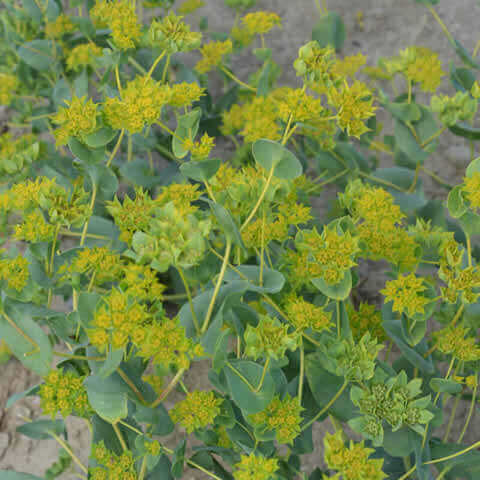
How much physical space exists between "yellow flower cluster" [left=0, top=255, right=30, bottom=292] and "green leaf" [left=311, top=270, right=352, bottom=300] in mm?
371

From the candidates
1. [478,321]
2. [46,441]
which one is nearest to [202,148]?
[478,321]

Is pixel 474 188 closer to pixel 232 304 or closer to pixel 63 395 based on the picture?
pixel 232 304

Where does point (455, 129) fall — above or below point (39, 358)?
above

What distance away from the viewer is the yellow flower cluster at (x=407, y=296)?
0.72 metres

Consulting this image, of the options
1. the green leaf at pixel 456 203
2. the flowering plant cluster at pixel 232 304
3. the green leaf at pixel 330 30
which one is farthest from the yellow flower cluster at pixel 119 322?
the green leaf at pixel 330 30

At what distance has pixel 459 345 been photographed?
0.76m

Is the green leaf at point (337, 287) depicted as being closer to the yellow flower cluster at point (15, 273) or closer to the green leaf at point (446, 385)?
the green leaf at point (446, 385)

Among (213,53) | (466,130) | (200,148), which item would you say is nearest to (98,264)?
(200,148)

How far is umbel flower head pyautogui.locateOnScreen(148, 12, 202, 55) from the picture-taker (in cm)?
78

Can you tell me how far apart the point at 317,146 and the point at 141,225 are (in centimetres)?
50

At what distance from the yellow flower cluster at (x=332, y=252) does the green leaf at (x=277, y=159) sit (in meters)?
0.09

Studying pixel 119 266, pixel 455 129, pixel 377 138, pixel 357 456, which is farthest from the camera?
pixel 377 138

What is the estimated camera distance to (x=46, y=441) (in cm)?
103

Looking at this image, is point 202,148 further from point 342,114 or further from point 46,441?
point 46,441
